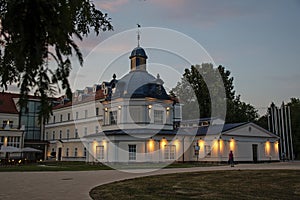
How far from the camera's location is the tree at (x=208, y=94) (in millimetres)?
57794

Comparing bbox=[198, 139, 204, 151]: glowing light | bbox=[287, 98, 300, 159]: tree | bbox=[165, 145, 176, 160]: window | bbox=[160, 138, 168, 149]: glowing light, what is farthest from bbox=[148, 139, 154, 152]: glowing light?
bbox=[287, 98, 300, 159]: tree

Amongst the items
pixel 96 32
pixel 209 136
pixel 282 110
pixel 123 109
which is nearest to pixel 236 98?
pixel 282 110

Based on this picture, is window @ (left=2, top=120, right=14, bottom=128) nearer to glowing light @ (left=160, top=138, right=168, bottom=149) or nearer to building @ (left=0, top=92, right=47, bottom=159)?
building @ (left=0, top=92, right=47, bottom=159)

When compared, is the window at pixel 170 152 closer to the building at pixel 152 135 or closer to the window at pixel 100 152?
the building at pixel 152 135

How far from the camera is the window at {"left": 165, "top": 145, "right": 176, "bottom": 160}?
1414 inches

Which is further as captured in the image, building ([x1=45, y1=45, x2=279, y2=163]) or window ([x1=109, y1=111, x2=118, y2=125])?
window ([x1=109, y1=111, x2=118, y2=125])

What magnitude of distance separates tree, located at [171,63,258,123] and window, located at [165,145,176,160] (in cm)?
2179

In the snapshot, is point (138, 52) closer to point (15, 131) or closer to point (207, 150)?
point (207, 150)

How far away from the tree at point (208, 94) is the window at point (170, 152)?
21.8 m

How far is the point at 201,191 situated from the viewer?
11.4 m

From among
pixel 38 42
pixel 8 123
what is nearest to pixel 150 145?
pixel 8 123

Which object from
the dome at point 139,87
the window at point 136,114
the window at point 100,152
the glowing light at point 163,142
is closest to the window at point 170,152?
the glowing light at point 163,142

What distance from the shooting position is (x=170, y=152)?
36.3 meters

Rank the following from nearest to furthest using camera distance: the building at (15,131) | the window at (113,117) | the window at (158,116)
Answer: the window at (158,116)
the window at (113,117)
the building at (15,131)
